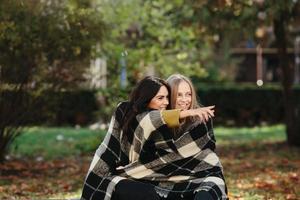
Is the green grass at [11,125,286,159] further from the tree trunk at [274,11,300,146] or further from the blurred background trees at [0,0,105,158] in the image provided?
the tree trunk at [274,11,300,146]

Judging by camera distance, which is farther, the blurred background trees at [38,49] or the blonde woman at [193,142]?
the blurred background trees at [38,49]

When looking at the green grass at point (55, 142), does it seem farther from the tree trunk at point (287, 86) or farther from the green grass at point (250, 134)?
the tree trunk at point (287, 86)

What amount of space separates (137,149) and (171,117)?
0.40 meters

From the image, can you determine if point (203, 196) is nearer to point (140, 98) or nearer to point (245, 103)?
point (140, 98)

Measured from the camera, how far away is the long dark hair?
16.3ft

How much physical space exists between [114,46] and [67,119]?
7941mm

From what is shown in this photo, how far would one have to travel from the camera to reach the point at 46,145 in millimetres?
13273

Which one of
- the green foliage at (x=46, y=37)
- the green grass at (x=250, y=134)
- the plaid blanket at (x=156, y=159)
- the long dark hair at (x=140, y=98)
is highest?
the green foliage at (x=46, y=37)

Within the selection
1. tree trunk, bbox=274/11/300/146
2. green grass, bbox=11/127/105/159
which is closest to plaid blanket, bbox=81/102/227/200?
green grass, bbox=11/127/105/159

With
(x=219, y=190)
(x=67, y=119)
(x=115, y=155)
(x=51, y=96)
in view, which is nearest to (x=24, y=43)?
(x=51, y=96)

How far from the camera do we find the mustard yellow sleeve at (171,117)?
15.8ft

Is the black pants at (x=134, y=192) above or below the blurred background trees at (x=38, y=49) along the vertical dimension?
below

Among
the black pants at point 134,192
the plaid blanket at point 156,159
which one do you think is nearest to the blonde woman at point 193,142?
the plaid blanket at point 156,159

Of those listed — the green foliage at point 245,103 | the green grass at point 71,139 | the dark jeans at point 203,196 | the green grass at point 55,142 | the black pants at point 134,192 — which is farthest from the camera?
the green foliage at point 245,103
